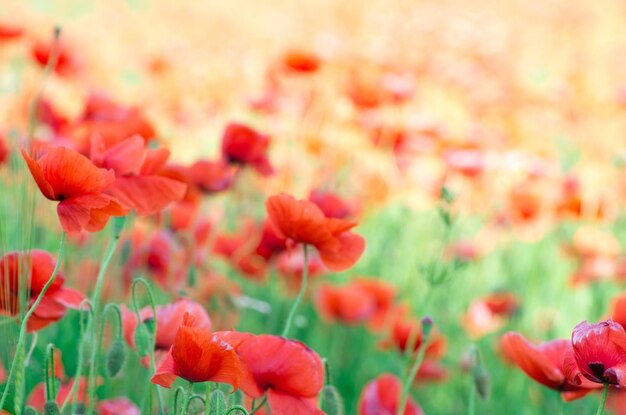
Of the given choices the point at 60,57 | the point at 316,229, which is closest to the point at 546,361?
the point at 316,229

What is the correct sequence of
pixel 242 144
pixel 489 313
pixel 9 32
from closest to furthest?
pixel 242 144, pixel 9 32, pixel 489 313

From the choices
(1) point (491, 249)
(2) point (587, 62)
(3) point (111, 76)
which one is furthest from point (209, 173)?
(2) point (587, 62)

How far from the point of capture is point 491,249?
3125mm

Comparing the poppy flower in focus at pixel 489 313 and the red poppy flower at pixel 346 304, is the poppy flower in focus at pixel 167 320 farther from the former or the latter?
the poppy flower in focus at pixel 489 313

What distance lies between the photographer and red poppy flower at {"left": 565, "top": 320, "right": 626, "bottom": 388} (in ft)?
2.83

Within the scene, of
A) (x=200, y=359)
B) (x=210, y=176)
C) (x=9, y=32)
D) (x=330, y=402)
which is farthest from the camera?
(x=9, y=32)

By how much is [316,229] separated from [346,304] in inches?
36.5

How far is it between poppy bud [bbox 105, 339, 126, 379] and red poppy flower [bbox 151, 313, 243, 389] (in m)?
0.20

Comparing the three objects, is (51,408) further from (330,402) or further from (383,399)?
(383,399)

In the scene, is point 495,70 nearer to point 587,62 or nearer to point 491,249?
point 587,62

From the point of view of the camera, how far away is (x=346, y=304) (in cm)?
199

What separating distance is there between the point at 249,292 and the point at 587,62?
3.75 m

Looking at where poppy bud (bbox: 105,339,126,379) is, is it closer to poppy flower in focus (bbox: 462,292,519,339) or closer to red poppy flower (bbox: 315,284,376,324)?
red poppy flower (bbox: 315,284,376,324)

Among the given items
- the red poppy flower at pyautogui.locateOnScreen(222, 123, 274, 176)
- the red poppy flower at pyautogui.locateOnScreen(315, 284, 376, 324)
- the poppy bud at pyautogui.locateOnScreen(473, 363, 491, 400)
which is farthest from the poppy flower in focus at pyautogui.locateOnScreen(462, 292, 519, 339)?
the poppy bud at pyautogui.locateOnScreen(473, 363, 491, 400)
